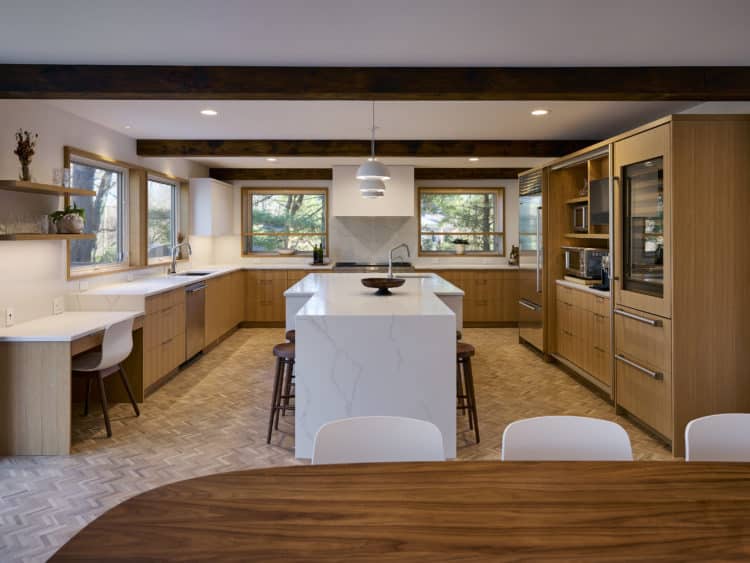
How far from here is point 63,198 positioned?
459cm

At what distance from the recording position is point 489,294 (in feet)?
28.2

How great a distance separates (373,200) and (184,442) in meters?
5.19

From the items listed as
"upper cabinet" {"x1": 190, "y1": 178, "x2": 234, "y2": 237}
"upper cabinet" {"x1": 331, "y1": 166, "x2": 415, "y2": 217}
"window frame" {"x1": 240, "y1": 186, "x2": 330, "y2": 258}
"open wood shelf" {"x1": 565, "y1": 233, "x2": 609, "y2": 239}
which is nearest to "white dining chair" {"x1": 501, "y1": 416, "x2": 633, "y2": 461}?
"open wood shelf" {"x1": 565, "y1": 233, "x2": 609, "y2": 239}

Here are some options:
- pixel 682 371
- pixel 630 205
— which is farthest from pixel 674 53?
pixel 682 371

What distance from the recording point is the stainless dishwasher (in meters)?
5.88

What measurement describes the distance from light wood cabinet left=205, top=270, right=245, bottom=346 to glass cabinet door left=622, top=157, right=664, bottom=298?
4.62m

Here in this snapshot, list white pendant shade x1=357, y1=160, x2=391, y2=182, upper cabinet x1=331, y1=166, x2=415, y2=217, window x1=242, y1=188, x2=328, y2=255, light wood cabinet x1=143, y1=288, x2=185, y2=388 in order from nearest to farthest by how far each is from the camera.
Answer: light wood cabinet x1=143, y1=288, x2=185, y2=388, white pendant shade x1=357, y1=160, x2=391, y2=182, upper cabinet x1=331, y1=166, x2=415, y2=217, window x1=242, y1=188, x2=328, y2=255

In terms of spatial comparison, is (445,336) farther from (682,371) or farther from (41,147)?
(41,147)

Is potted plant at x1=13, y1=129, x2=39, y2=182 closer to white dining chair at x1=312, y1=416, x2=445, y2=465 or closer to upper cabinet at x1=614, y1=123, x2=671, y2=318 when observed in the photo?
white dining chair at x1=312, y1=416, x2=445, y2=465

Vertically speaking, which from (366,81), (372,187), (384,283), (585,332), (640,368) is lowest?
(640,368)

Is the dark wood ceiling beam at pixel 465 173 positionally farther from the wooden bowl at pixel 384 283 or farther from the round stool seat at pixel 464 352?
the round stool seat at pixel 464 352

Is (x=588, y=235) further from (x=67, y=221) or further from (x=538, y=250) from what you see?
(x=67, y=221)

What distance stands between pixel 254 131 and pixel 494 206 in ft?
16.0

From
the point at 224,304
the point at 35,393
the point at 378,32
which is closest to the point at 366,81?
the point at 378,32
